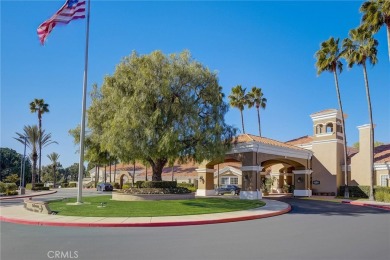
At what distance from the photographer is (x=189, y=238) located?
447 inches

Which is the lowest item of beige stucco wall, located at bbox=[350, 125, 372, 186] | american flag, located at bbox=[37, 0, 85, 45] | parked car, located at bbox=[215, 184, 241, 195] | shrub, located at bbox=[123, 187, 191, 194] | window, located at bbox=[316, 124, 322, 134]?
parked car, located at bbox=[215, 184, 241, 195]

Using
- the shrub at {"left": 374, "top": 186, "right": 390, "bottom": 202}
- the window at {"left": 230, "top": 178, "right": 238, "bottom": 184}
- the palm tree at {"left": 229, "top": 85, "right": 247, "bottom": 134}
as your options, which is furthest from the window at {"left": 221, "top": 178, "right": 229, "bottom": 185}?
the shrub at {"left": 374, "top": 186, "right": 390, "bottom": 202}

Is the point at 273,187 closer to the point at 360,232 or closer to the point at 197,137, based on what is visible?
the point at 197,137

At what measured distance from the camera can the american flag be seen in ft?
64.7

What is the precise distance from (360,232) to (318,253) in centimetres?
490

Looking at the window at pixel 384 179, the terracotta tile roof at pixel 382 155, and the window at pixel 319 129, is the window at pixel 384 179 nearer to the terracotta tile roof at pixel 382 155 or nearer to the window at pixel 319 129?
the terracotta tile roof at pixel 382 155

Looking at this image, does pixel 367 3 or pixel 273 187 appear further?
pixel 273 187

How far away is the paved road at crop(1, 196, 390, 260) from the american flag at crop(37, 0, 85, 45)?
1127cm

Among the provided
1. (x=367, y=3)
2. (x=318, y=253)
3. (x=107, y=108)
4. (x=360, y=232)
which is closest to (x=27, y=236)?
(x=318, y=253)

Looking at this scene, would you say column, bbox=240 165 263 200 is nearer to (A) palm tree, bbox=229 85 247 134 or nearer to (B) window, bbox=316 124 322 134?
(B) window, bbox=316 124 322 134

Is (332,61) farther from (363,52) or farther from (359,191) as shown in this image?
(359,191)

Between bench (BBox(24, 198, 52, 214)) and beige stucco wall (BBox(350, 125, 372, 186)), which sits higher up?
beige stucco wall (BBox(350, 125, 372, 186))

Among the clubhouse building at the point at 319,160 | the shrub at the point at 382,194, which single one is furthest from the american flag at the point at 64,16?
the shrub at the point at 382,194

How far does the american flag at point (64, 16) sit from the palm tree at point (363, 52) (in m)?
25.6
